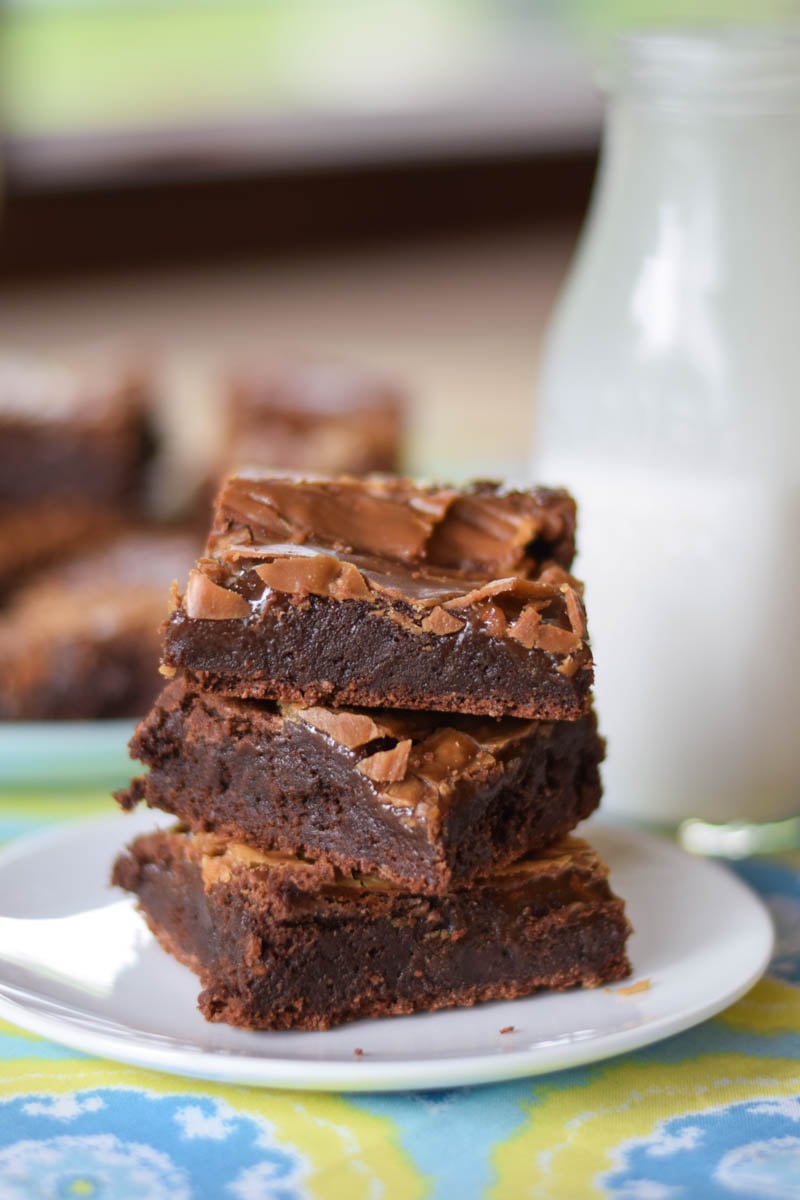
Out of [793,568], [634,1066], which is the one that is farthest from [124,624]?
[634,1066]

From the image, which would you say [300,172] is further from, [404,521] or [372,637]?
[372,637]

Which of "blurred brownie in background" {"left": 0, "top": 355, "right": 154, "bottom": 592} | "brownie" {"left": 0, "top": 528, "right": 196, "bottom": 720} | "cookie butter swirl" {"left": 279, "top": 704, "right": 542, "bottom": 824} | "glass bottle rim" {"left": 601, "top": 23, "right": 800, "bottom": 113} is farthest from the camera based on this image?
"blurred brownie in background" {"left": 0, "top": 355, "right": 154, "bottom": 592}

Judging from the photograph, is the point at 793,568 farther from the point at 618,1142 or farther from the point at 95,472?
the point at 95,472

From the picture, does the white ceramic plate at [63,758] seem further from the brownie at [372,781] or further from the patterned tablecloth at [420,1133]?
the patterned tablecloth at [420,1133]

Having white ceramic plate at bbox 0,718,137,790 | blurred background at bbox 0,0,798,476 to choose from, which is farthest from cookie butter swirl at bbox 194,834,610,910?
blurred background at bbox 0,0,798,476

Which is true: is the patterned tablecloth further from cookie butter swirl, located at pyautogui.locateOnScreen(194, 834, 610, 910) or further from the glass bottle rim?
the glass bottle rim
